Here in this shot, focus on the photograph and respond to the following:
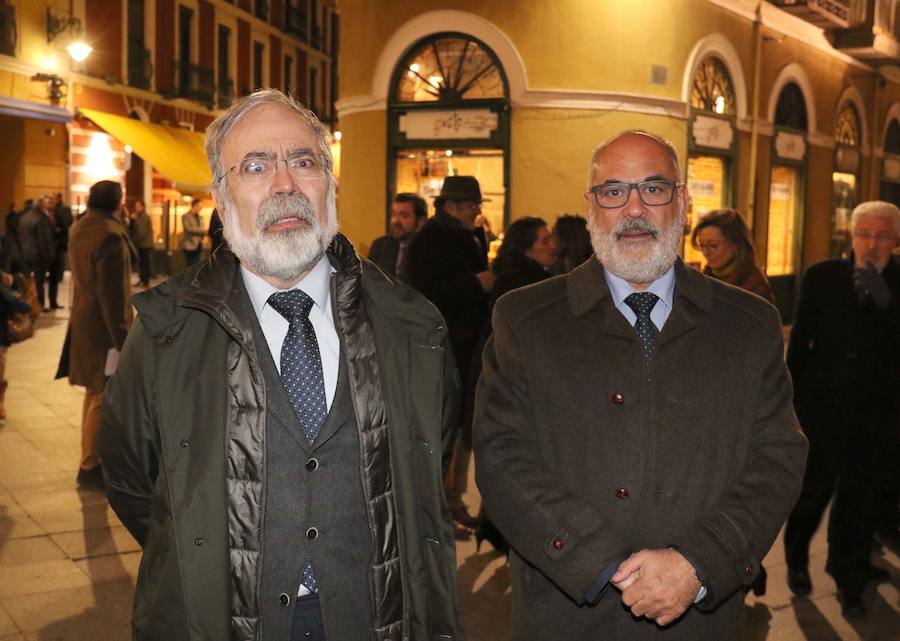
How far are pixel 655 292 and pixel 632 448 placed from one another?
45cm

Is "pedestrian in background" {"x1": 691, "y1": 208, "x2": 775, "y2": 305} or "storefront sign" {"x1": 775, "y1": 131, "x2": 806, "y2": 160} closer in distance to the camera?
"pedestrian in background" {"x1": 691, "y1": 208, "x2": 775, "y2": 305}

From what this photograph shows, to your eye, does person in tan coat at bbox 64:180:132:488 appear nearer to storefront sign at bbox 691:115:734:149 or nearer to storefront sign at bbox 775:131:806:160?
storefront sign at bbox 691:115:734:149

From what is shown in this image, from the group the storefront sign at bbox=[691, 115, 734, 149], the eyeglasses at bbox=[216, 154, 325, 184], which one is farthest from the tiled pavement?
the storefront sign at bbox=[691, 115, 734, 149]

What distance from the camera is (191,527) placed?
2.28 m

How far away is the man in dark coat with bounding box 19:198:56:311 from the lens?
1644cm

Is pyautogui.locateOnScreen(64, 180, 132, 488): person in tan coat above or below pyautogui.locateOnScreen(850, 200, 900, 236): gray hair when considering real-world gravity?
below

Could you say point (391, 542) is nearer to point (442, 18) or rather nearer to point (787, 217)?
point (442, 18)

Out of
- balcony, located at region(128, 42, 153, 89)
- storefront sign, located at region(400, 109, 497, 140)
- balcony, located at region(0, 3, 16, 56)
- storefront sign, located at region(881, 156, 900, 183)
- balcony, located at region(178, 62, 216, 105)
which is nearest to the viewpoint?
storefront sign, located at region(400, 109, 497, 140)

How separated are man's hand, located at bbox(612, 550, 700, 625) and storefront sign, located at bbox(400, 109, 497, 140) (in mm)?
10187

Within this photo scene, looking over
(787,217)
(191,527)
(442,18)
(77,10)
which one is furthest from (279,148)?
(77,10)

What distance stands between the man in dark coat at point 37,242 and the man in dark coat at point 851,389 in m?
14.3

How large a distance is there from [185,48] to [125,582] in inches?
1049

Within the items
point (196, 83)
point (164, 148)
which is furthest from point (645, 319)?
point (196, 83)

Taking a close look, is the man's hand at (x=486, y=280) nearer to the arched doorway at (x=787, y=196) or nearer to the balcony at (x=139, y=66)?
the arched doorway at (x=787, y=196)
